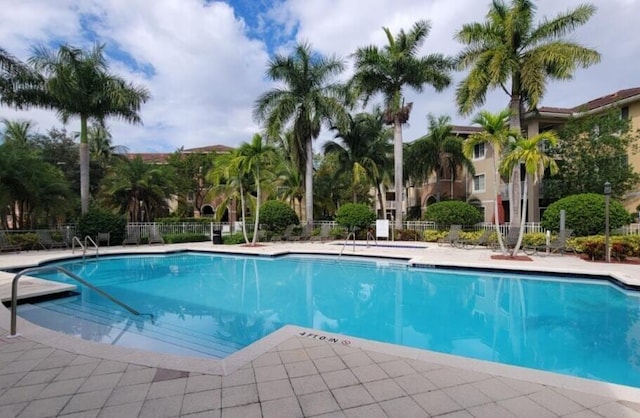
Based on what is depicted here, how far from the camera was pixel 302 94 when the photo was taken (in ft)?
67.6

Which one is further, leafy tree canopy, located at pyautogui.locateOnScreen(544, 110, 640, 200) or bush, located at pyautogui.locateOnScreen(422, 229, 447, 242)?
leafy tree canopy, located at pyautogui.locateOnScreen(544, 110, 640, 200)

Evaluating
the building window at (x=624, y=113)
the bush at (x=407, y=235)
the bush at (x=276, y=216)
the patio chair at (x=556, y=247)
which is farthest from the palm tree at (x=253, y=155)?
the building window at (x=624, y=113)

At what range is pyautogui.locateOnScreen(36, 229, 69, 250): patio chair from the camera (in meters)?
16.3

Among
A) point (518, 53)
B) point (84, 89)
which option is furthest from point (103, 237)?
point (518, 53)

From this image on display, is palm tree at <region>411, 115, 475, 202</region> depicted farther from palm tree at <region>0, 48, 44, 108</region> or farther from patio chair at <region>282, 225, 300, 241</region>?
palm tree at <region>0, 48, 44, 108</region>

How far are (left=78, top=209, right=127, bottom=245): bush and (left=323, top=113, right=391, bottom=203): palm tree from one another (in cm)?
1398

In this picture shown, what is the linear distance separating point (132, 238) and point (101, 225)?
5.64 feet

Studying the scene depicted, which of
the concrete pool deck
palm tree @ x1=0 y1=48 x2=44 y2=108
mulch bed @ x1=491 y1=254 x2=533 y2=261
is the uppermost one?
palm tree @ x1=0 y1=48 x2=44 y2=108

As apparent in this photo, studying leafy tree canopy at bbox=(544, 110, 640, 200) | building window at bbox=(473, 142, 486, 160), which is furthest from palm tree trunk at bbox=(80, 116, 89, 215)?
leafy tree canopy at bbox=(544, 110, 640, 200)

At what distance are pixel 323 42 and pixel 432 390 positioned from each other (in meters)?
20.2

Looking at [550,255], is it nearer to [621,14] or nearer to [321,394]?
[621,14]

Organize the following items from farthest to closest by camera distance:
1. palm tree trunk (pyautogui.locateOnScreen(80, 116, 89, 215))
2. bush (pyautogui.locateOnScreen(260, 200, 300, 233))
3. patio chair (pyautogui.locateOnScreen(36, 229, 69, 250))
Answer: bush (pyautogui.locateOnScreen(260, 200, 300, 233)) → palm tree trunk (pyautogui.locateOnScreen(80, 116, 89, 215)) → patio chair (pyautogui.locateOnScreen(36, 229, 69, 250))

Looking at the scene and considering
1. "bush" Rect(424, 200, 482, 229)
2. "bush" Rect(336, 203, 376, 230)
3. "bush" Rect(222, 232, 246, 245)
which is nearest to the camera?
"bush" Rect(424, 200, 482, 229)

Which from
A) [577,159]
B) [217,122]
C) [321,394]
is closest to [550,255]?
[577,159]
